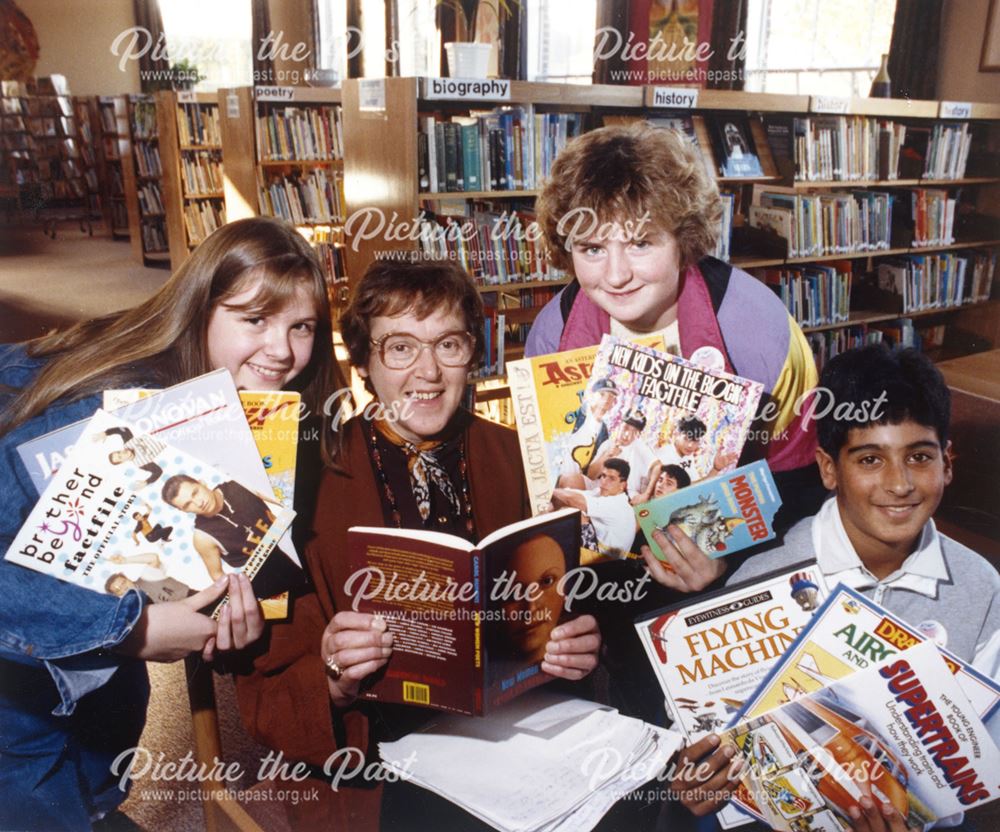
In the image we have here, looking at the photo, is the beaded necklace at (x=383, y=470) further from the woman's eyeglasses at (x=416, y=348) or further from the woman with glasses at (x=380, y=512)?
the woman's eyeglasses at (x=416, y=348)

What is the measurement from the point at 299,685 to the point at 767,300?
45.3 inches

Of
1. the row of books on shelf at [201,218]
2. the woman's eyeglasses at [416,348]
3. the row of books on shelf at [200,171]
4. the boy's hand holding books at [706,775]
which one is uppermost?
the row of books on shelf at [200,171]

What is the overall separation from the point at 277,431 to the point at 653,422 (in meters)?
0.68

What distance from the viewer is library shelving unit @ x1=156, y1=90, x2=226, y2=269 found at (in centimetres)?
134

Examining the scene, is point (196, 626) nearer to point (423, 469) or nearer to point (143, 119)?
point (423, 469)

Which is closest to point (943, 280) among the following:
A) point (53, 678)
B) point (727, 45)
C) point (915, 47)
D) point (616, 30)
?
point (915, 47)

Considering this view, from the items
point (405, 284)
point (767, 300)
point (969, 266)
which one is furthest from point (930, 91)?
point (405, 284)

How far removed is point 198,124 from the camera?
1.39 metres

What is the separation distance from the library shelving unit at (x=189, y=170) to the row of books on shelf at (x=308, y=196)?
163 mm

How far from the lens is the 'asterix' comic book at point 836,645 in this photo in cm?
126

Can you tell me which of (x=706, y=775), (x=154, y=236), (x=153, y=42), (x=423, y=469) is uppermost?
(x=153, y=42)

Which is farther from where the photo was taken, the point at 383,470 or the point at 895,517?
the point at 383,470

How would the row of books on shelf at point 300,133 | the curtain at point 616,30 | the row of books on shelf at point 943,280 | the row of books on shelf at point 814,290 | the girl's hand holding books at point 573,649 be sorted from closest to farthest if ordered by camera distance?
1. the girl's hand holding books at point 573,649
2. the row of books on shelf at point 943,280
3. the row of books on shelf at point 300,133
4. the row of books on shelf at point 814,290
5. the curtain at point 616,30

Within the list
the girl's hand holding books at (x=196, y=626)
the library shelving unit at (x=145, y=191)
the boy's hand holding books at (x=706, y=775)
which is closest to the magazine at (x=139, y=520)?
the girl's hand holding books at (x=196, y=626)
